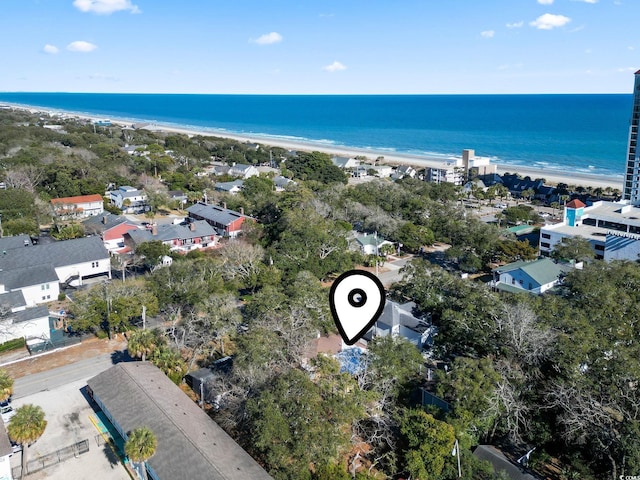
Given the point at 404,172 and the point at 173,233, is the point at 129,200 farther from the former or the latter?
the point at 404,172

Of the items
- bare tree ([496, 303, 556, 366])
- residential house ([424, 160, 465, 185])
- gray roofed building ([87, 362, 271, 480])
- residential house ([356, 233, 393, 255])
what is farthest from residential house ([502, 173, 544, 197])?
gray roofed building ([87, 362, 271, 480])

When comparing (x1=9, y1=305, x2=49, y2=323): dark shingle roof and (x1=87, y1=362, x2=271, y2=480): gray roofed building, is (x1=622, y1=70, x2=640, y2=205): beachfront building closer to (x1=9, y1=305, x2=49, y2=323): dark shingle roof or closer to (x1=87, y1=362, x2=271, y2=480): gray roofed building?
(x1=87, y1=362, x2=271, y2=480): gray roofed building

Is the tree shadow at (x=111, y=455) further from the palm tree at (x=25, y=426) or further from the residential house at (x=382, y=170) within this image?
the residential house at (x=382, y=170)

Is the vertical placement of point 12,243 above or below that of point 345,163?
below

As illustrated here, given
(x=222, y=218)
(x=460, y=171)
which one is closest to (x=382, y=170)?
(x=460, y=171)

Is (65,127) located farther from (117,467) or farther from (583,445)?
(583,445)

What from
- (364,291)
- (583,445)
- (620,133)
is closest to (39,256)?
(364,291)
